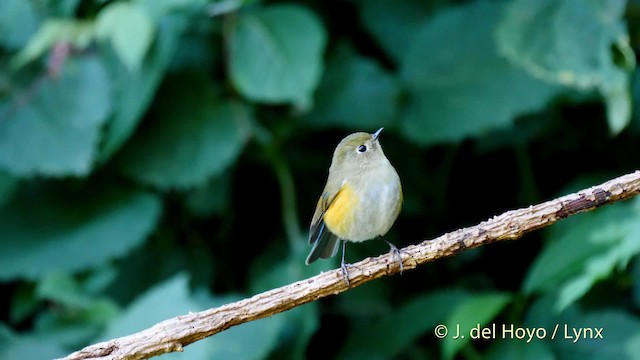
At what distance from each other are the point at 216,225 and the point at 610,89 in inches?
91.3

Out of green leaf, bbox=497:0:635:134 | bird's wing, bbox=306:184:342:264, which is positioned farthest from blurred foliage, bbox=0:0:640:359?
bird's wing, bbox=306:184:342:264

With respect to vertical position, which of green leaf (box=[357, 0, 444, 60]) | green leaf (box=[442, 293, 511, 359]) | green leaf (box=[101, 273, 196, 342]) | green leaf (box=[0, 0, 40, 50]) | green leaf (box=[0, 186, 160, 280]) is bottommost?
green leaf (box=[442, 293, 511, 359])

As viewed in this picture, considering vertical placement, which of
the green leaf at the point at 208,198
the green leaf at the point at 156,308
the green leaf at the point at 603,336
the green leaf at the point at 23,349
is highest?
the green leaf at the point at 208,198

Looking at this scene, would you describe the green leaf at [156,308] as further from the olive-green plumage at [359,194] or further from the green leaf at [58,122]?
the olive-green plumage at [359,194]

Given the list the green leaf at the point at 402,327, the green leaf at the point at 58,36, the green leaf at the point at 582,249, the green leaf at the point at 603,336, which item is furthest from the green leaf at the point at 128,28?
the green leaf at the point at 603,336

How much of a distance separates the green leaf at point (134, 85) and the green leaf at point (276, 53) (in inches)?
12.3

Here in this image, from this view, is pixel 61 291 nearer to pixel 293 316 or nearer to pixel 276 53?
pixel 293 316

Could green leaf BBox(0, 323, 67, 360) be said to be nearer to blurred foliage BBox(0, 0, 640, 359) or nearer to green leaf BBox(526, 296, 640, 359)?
blurred foliage BBox(0, 0, 640, 359)

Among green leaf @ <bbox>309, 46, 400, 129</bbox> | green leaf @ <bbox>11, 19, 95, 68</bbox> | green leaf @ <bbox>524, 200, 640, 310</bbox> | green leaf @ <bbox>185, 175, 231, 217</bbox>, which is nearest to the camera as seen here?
green leaf @ <bbox>524, 200, 640, 310</bbox>

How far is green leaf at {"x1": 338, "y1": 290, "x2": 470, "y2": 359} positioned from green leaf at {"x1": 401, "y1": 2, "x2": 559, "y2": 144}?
0.78m

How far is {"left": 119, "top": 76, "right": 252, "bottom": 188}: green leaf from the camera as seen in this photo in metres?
4.18

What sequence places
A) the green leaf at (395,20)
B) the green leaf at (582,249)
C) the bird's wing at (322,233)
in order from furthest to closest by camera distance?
the green leaf at (395,20) < the green leaf at (582,249) < the bird's wing at (322,233)

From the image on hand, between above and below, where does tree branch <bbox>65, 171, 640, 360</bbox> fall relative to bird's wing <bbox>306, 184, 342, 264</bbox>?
above

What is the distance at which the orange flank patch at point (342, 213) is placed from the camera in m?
2.93
